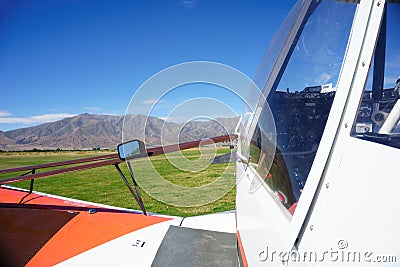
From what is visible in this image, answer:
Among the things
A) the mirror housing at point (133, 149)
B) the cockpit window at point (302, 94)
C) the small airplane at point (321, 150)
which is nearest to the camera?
the small airplane at point (321, 150)

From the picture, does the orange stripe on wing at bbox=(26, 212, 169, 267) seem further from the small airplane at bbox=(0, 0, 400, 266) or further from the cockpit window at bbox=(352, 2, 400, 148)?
the cockpit window at bbox=(352, 2, 400, 148)

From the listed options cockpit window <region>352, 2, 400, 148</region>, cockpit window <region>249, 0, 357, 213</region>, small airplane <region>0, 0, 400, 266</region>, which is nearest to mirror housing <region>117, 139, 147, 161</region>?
small airplane <region>0, 0, 400, 266</region>

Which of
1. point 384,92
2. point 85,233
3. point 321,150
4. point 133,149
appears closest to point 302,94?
point 384,92

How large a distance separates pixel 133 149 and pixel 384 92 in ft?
5.95

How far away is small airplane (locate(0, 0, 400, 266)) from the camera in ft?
2.29

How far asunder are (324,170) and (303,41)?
800 mm

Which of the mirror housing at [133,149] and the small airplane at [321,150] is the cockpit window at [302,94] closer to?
the small airplane at [321,150]

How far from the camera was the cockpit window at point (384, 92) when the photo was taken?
0.89 meters

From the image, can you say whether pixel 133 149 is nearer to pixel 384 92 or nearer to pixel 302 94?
pixel 302 94

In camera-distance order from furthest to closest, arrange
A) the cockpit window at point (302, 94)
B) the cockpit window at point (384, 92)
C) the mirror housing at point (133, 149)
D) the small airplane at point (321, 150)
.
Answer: the mirror housing at point (133, 149) < the cockpit window at point (302, 94) < the cockpit window at point (384, 92) < the small airplane at point (321, 150)

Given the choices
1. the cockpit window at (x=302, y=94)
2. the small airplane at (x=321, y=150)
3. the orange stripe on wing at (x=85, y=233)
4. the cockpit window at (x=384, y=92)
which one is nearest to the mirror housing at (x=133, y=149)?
the small airplane at (x=321, y=150)

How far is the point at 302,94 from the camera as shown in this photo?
132 cm

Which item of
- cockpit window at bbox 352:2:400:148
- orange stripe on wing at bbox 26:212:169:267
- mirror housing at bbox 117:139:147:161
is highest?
cockpit window at bbox 352:2:400:148

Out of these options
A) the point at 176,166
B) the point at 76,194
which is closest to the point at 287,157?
the point at 176,166
